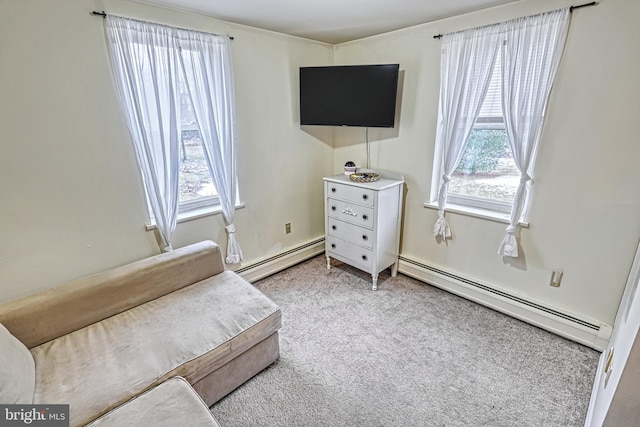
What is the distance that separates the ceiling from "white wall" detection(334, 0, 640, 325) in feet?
0.58

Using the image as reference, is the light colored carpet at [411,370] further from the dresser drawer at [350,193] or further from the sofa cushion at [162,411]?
the dresser drawer at [350,193]

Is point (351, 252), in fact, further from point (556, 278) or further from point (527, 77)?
point (527, 77)

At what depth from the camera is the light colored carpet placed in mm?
1593

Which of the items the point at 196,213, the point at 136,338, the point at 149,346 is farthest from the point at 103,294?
the point at 196,213

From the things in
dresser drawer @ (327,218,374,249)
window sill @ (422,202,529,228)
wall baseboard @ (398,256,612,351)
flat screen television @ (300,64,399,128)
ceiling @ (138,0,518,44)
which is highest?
ceiling @ (138,0,518,44)

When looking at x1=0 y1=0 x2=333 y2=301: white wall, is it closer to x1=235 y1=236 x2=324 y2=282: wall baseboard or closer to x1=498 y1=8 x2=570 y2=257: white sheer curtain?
x1=235 y1=236 x2=324 y2=282: wall baseboard

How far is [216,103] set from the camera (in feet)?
7.60

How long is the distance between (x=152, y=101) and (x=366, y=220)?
1864mm

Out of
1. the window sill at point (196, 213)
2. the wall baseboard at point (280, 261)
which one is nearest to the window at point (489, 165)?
the wall baseboard at point (280, 261)

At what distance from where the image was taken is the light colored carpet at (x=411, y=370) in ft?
5.23

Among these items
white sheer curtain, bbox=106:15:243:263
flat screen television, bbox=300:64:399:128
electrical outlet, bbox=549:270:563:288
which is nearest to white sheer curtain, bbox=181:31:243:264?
white sheer curtain, bbox=106:15:243:263

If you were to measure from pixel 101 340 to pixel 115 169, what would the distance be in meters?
1.06

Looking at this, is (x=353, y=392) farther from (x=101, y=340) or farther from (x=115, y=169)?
(x=115, y=169)

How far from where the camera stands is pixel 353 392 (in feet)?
5.67
